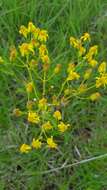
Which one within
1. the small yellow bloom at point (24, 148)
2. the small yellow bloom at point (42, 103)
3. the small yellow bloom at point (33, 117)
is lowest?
the small yellow bloom at point (24, 148)

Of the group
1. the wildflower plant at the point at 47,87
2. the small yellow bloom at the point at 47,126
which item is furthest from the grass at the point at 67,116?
the small yellow bloom at the point at 47,126

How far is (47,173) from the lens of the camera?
1.75 meters

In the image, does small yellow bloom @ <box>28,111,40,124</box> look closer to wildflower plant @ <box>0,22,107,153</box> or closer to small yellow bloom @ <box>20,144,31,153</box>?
wildflower plant @ <box>0,22,107,153</box>

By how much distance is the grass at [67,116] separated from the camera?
1.75m

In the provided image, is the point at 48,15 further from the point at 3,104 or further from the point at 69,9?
the point at 3,104

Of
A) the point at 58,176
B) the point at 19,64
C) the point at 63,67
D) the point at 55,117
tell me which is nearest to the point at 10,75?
the point at 19,64

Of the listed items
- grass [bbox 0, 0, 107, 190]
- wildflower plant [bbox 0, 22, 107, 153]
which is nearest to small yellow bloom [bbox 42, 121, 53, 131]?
wildflower plant [bbox 0, 22, 107, 153]

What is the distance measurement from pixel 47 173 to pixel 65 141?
150mm

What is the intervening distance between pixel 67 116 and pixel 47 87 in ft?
0.50

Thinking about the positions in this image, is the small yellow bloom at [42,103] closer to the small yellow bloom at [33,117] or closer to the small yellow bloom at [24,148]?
the small yellow bloom at [33,117]

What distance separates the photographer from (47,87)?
1.88m

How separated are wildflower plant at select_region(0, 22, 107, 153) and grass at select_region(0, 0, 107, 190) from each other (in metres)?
0.05

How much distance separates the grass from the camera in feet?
5.73

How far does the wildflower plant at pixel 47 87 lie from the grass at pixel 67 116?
0.16ft
